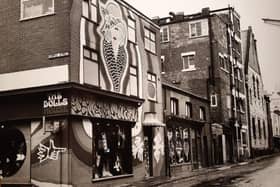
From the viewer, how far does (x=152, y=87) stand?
25625 millimetres

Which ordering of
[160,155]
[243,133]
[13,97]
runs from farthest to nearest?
[243,133] < [160,155] < [13,97]

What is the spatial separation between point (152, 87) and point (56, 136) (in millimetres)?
9447

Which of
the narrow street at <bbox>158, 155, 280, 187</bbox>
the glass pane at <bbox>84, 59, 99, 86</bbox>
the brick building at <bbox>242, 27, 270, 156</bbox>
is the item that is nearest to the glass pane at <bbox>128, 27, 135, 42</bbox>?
the glass pane at <bbox>84, 59, 99, 86</bbox>

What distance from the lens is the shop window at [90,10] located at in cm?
1922

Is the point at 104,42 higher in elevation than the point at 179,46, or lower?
lower

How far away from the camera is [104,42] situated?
2031 centimetres

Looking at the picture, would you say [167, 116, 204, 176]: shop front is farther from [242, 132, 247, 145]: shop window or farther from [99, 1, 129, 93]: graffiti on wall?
[242, 132, 247, 145]: shop window

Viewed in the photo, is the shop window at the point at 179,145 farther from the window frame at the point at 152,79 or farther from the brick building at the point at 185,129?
the window frame at the point at 152,79

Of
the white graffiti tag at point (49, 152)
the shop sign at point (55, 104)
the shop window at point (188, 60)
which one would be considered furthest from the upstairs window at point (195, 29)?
the white graffiti tag at point (49, 152)

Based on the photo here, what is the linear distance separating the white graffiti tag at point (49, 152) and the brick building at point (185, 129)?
10682 mm

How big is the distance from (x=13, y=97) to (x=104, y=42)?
16.3 feet

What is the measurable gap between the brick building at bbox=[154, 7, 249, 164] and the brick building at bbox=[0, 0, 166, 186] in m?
15.9

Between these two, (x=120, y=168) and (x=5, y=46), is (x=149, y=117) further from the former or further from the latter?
(x=5, y=46)

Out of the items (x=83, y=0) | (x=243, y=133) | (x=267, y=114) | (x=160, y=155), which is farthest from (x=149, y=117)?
(x=267, y=114)
